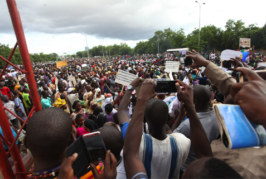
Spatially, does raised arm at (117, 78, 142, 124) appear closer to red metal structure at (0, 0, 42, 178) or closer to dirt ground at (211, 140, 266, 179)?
dirt ground at (211, 140, 266, 179)

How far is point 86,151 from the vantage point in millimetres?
1084

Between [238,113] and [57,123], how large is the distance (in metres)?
1.24

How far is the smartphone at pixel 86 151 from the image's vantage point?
41.4 inches

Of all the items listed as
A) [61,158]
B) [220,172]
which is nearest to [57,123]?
[61,158]

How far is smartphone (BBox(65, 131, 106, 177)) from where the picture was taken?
105cm

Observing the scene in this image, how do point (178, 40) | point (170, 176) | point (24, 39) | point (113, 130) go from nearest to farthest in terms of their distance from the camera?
point (170, 176) < point (113, 130) < point (24, 39) < point (178, 40)

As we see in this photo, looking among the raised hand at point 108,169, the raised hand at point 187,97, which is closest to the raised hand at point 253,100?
the raised hand at point 187,97

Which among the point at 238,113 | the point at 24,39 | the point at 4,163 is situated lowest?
the point at 4,163

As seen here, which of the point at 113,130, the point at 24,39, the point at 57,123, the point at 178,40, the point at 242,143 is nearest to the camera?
the point at 242,143

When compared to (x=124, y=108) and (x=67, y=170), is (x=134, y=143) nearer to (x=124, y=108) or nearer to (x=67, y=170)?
(x=67, y=170)

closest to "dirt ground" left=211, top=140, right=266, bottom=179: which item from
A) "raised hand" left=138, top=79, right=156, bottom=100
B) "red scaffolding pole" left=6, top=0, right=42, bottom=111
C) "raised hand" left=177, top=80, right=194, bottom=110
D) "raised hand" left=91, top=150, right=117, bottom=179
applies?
"raised hand" left=177, top=80, right=194, bottom=110

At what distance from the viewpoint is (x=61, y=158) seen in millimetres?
1216

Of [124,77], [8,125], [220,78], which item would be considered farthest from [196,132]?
[8,125]

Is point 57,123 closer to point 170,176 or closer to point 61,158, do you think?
point 61,158
